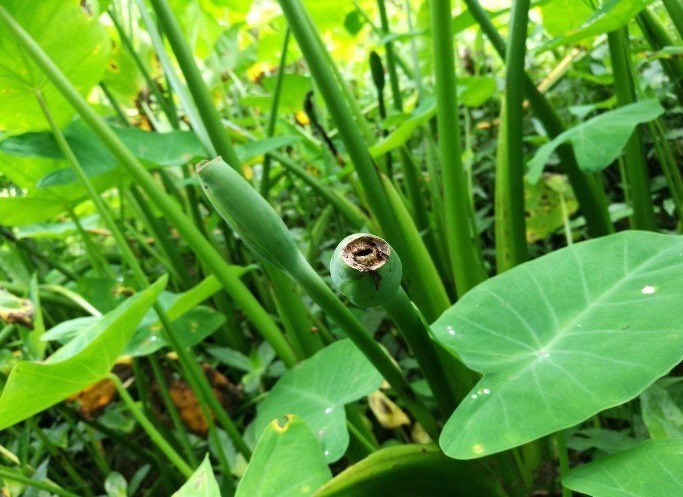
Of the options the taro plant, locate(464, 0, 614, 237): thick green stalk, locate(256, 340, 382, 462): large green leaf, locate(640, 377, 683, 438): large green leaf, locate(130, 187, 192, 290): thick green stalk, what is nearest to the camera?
the taro plant

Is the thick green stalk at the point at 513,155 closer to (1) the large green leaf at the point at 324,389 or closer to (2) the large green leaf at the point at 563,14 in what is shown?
(1) the large green leaf at the point at 324,389

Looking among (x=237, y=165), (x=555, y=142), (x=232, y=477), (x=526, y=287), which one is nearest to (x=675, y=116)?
(x=555, y=142)

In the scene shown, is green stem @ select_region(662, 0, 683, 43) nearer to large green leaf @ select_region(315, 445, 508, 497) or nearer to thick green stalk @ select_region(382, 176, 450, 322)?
thick green stalk @ select_region(382, 176, 450, 322)

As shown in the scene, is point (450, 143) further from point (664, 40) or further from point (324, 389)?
point (664, 40)

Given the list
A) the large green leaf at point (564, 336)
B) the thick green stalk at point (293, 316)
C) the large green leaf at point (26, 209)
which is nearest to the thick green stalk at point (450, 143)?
the large green leaf at point (564, 336)

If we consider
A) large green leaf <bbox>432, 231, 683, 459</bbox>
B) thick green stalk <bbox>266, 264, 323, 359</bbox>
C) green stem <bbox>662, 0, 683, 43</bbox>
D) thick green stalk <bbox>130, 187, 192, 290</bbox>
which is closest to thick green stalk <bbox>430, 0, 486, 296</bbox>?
large green leaf <bbox>432, 231, 683, 459</bbox>
